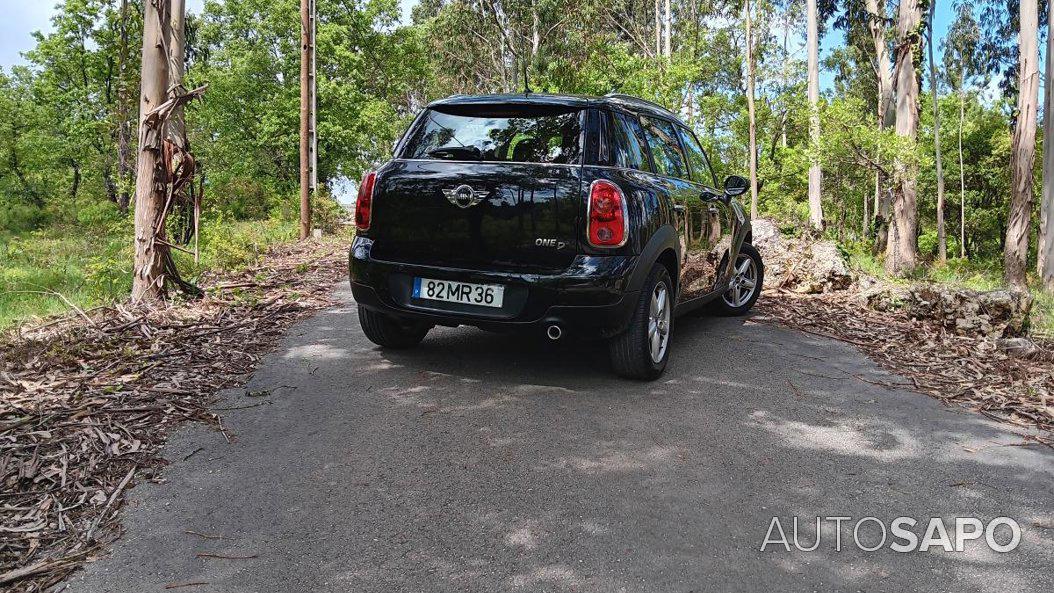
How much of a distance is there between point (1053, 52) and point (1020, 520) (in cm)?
1693

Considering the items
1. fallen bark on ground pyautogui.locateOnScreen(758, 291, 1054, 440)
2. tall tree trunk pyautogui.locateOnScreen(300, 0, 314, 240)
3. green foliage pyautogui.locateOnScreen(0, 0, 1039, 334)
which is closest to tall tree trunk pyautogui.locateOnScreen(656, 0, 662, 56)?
green foliage pyautogui.locateOnScreen(0, 0, 1039, 334)

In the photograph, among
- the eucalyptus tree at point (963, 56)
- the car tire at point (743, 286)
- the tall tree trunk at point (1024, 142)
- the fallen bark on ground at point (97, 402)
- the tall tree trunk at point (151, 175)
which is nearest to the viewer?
the fallen bark on ground at point (97, 402)

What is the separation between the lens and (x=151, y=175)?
250 inches

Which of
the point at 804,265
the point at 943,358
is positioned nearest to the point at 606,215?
the point at 943,358

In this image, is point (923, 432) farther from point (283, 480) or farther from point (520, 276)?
point (283, 480)

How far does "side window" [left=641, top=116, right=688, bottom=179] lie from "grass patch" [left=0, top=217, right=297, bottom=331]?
16.0 ft

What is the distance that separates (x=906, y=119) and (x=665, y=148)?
14.2 meters

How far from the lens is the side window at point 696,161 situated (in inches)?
235

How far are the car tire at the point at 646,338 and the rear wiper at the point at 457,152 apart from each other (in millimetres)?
1340

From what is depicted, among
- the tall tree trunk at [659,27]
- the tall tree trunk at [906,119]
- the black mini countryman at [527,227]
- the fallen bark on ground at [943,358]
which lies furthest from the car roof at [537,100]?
the tall tree trunk at [659,27]

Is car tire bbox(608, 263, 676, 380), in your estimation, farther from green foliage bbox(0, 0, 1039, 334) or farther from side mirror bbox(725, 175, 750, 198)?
green foliage bbox(0, 0, 1039, 334)

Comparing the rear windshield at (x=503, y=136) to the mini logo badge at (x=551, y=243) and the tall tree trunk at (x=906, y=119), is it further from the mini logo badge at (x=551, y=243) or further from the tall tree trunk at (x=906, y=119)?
the tall tree trunk at (x=906, y=119)

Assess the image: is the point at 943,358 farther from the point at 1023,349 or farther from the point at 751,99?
the point at 751,99

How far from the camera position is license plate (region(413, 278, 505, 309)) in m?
4.22
